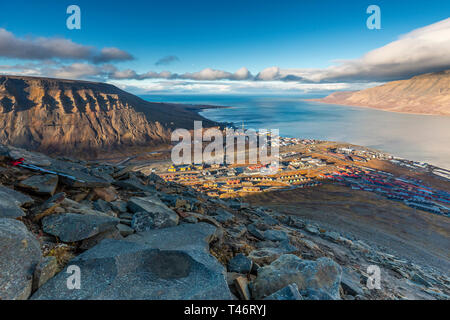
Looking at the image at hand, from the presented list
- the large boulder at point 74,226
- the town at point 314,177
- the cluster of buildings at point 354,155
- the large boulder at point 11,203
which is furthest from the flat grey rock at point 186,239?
the cluster of buildings at point 354,155

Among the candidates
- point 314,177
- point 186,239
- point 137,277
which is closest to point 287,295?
point 137,277

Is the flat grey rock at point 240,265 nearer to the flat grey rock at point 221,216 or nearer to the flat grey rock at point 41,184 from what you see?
the flat grey rock at point 221,216

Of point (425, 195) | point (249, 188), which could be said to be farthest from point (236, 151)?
point (425, 195)

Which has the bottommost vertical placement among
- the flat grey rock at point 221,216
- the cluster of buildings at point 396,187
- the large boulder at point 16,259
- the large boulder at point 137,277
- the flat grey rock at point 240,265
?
the cluster of buildings at point 396,187

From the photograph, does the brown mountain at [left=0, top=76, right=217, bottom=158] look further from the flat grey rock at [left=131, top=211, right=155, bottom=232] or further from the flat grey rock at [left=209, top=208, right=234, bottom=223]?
the flat grey rock at [left=131, top=211, right=155, bottom=232]
